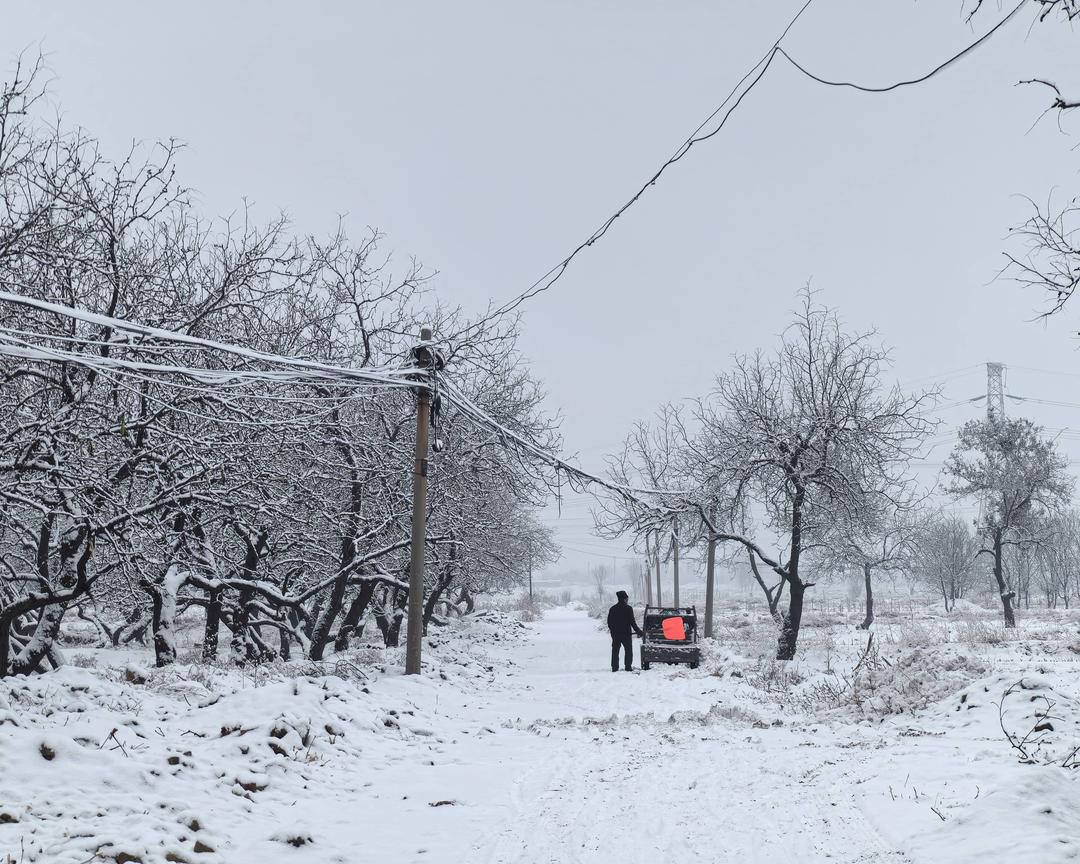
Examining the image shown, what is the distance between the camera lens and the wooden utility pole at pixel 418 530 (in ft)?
36.0

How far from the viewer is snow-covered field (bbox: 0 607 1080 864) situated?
4.79 metres

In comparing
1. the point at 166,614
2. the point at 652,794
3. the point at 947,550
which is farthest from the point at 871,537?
the point at 166,614

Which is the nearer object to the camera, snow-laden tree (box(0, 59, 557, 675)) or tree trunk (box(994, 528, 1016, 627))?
snow-laden tree (box(0, 59, 557, 675))

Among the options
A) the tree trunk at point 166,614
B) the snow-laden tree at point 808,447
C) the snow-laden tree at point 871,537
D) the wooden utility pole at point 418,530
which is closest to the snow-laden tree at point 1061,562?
the snow-laden tree at point 871,537

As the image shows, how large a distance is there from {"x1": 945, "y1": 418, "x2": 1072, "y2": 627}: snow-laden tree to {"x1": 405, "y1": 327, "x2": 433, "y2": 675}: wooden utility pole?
24481 millimetres

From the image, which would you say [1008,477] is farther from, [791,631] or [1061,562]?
[1061,562]

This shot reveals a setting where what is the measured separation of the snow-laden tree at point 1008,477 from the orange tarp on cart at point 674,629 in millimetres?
16393

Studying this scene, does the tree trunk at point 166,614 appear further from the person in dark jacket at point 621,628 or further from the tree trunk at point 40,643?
the person in dark jacket at point 621,628

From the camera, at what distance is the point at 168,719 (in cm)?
701

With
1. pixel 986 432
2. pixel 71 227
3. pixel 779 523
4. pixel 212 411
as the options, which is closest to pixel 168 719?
pixel 212 411

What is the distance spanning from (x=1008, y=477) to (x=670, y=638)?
18.1 metres

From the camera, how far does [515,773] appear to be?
289 inches

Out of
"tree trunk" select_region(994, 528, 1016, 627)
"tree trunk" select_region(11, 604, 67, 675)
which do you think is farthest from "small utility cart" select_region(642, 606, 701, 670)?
"tree trunk" select_region(994, 528, 1016, 627)

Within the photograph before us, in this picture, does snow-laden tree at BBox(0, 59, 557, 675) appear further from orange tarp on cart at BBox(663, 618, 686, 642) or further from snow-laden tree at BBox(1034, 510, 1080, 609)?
snow-laden tree at BBox(1034, 510, 1080, 609)
